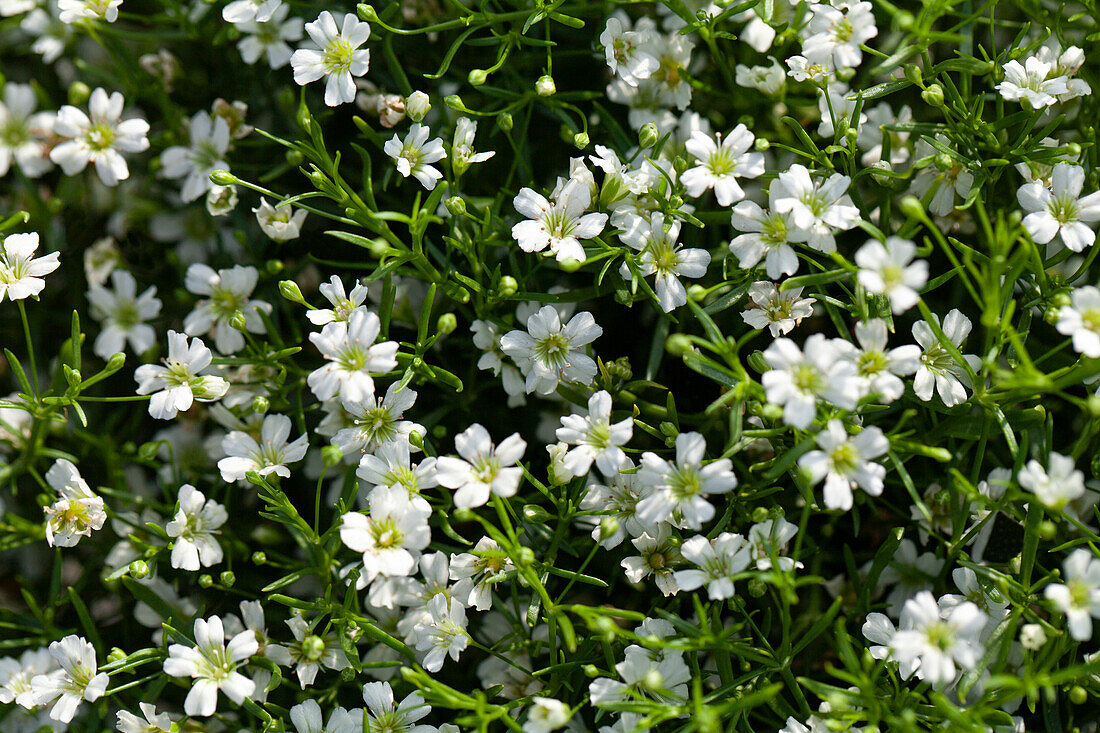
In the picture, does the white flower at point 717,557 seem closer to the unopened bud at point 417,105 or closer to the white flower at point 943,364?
the white flower at point 943,364

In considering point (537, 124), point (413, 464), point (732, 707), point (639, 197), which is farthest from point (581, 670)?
point (537, 124)

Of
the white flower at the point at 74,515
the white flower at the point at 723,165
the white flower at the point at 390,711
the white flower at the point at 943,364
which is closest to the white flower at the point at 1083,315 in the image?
the white flower at the point at 943,364

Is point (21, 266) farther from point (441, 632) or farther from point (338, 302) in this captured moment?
point (441, 632)

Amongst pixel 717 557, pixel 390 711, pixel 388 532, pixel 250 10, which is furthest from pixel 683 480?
pixel 250 10

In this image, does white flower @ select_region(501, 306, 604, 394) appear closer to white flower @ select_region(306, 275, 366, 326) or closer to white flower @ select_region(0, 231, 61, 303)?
white flower @ select_region(306, 275, 366, 326)

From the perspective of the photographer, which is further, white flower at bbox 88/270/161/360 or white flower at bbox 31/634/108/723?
white flower at bbox 88/270/161/360

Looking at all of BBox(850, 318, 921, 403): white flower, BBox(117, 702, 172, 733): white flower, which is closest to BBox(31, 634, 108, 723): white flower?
BBox(117, 702, 172, 733): white flower

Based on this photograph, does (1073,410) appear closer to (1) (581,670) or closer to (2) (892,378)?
(2) (892,378)
